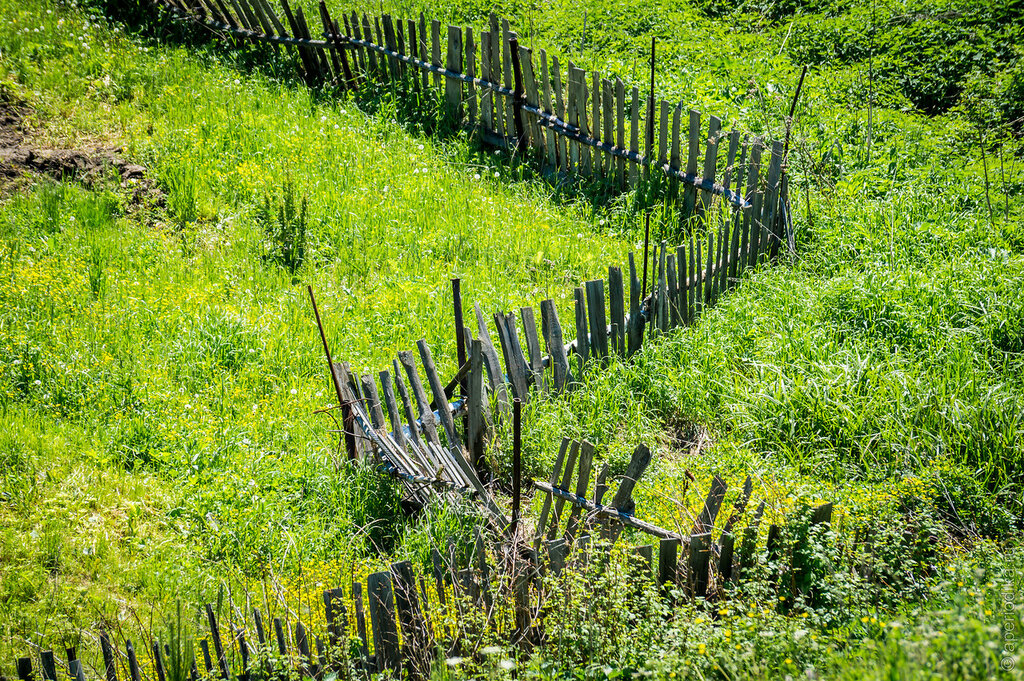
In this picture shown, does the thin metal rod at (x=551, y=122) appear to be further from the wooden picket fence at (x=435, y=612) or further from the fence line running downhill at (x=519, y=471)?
the wooden picket fence at (x=435, y=612)

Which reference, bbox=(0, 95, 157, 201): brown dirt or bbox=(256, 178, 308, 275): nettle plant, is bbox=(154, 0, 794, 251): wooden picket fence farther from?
bbox=(0, 95, 157, 201): brown dirt

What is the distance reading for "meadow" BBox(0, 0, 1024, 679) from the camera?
125 inches

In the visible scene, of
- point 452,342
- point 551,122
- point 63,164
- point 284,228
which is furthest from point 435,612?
point 63,164

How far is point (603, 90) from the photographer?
22.3ft

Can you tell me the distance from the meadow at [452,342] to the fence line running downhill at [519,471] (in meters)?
0.17

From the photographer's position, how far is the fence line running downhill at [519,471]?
9.57 ft

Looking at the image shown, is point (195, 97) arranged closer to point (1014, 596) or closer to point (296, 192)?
point (296, 192)

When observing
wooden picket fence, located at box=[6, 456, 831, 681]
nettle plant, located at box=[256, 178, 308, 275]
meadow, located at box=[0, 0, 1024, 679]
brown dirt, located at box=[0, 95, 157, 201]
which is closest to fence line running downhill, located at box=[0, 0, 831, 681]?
wooden picket fence, located at box=[6, 456, 831, 681]

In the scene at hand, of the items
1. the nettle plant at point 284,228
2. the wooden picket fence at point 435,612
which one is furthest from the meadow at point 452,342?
the wooden picket fence at point 435,612

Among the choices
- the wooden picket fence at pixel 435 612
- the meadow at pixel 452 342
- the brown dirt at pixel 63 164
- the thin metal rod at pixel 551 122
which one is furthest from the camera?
the brown dirt at pixel 63 164

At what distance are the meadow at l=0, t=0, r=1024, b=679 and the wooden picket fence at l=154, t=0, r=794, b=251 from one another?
35cm

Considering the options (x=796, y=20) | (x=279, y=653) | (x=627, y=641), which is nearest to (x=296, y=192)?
(x=279, y=653)

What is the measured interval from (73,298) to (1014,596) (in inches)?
228

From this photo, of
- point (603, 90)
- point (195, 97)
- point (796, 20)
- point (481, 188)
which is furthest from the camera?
point (796, 20)
